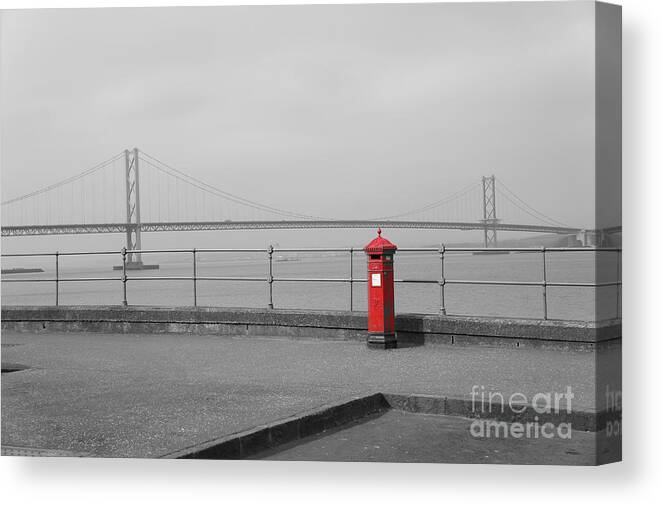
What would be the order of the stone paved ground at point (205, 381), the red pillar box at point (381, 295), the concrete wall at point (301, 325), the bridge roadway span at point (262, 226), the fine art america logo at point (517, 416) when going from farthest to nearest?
the bridge roadway span at point (262, 226)
the red pillar box at point (381, 295)
the concrete wall at point (301, 325)
the fine art america logo at point (517, 416)
the stone paved ground at point (205, 381)

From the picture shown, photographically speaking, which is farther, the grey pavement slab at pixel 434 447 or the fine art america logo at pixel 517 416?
the fine art america logo at pixel 517 416

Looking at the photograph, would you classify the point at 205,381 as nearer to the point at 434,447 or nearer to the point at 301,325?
the point at 434,447

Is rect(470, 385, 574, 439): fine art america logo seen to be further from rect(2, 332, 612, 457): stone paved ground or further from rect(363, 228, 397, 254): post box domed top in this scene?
rect(363, 228, 397, 254): post box domed top

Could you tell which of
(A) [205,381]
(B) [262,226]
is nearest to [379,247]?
(A) [205,381]

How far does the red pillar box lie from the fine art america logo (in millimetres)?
2551

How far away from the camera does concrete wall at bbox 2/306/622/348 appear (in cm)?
711

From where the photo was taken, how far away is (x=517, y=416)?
4664mm

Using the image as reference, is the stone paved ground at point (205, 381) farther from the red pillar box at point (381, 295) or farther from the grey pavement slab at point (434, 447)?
the grey pavement slab at point (434, 447)

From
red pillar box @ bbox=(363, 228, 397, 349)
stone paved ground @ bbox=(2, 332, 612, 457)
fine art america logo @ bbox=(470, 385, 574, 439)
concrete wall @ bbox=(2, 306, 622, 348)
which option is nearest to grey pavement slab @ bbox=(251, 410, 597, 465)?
fine art america logo @ bbox=(470, 385, 574, 439)

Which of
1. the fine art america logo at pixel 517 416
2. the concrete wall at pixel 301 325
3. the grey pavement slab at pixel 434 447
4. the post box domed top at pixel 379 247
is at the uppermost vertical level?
the post box domed top at pixel 379 247

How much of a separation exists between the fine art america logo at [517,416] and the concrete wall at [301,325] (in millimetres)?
2136

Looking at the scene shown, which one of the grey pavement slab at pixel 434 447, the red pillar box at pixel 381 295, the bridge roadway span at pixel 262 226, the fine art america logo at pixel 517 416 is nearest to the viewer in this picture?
the grey pavement slab at pixel 434 447

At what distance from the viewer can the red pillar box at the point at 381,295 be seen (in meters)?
7.43

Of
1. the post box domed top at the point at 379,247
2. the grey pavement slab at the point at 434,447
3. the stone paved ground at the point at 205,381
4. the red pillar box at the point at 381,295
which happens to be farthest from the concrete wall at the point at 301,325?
the grey pavement slab at the point at 434,447
